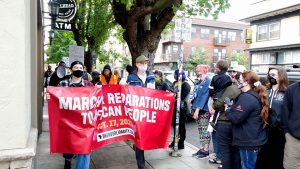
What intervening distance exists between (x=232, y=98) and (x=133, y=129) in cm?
174

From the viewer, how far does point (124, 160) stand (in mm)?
5996

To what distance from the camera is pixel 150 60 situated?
9.52 meters

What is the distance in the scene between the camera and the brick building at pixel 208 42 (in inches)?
1973

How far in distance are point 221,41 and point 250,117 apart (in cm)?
4958

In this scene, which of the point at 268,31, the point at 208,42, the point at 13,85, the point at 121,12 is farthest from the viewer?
the point at 208,42

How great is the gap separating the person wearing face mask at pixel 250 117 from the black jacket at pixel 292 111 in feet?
1.74

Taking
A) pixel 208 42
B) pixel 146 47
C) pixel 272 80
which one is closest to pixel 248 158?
pixel 272 80

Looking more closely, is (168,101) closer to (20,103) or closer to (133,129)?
(133,129)

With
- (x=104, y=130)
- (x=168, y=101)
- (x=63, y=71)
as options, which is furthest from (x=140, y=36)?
(x=104, y=130)

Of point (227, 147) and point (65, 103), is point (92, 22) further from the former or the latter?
point (227, 147)

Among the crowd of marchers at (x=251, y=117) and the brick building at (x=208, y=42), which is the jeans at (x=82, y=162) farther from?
the brick building at (x=208, y=42)

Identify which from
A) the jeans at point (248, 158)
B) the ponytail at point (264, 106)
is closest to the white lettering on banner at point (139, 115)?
the jeans at point (248, 158)

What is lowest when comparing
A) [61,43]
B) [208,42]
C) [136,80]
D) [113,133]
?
[113,133]

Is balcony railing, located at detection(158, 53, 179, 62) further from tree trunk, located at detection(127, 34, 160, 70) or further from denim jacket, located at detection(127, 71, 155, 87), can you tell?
denim jacket, located at detection(127, 71, 155, 87)
